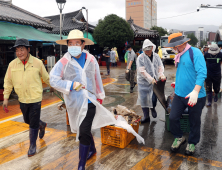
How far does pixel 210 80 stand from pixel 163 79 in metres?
2.65

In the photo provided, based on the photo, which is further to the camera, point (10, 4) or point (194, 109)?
point (10, 4)

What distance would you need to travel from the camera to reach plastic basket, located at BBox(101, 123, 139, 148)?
3.59 m

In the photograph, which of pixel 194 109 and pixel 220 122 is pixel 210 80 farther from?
pixel 194 109

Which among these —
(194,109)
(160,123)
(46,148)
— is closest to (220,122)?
(160,123)

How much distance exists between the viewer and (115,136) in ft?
12.0

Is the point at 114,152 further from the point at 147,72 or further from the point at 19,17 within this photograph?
the point at 19,17

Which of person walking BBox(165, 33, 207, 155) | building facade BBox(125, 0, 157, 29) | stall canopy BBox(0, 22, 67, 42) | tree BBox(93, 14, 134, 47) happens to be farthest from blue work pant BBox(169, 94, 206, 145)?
building facade BBox(125, 0, 157, 29)

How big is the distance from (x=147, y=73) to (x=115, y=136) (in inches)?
66.5

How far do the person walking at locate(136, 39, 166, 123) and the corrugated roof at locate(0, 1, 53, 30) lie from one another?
6048mm

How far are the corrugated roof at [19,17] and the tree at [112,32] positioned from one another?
1011cm

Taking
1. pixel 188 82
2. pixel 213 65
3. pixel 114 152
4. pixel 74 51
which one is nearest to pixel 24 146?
pixel 114 152

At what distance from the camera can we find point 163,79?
4.56 m

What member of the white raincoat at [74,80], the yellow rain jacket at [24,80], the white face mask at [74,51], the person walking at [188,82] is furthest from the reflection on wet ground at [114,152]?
the white face mask at [74,51]

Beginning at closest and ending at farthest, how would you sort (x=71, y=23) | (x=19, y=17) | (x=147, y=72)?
(x=147, y=72) → (x=19, y=17) → (x=71, y=23)
